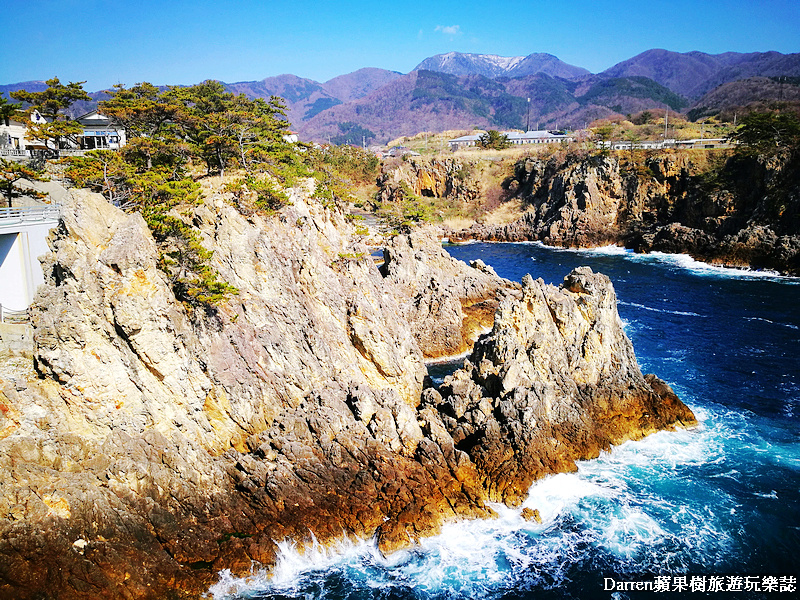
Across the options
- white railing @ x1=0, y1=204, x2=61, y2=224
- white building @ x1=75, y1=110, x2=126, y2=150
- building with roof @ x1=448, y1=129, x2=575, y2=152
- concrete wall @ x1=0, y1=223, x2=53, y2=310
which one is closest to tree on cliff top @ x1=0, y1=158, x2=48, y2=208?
white railing @ x1=0, y1=204, x2=61, y2=224

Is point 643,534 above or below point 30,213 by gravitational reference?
below

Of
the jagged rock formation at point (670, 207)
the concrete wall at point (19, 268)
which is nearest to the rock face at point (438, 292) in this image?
the concrete wall at point (19, 268)

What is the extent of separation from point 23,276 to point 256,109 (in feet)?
105

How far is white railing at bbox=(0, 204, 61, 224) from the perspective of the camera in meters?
25.8

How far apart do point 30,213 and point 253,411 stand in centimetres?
1531

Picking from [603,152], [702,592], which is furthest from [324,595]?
[603,152]

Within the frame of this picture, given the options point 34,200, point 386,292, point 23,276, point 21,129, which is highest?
point 21,129

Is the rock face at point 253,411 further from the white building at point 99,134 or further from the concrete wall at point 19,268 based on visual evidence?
the white building at point 99,134

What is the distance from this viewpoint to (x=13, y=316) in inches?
953

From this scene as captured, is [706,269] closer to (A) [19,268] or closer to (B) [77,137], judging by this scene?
(B) [77,137]

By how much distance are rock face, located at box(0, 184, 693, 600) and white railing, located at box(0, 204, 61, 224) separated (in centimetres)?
526

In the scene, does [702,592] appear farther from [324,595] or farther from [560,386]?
[324,595]

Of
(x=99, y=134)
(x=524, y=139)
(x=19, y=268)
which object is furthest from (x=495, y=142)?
(x=19, y=268)

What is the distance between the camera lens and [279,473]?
23422 millimetres
